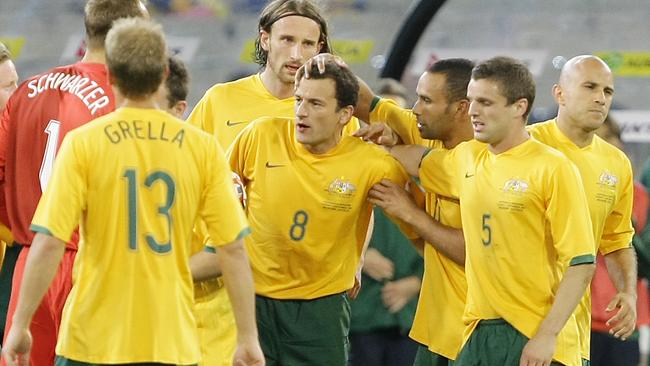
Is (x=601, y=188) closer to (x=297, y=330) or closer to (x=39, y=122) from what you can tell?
(x=297, y=330)

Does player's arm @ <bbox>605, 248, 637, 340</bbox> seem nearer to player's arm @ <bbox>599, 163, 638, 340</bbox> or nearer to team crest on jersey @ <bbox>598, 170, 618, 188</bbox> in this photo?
player's arm @ <bbox>599, 163, 638, 340</bbox>

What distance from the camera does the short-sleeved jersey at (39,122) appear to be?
5.32 metres

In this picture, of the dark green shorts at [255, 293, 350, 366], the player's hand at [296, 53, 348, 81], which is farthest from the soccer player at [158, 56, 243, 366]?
the player's hand at [296, 53, 348, 81]

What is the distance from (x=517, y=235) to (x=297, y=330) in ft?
3.27

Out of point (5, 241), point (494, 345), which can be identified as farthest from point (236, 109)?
point (494, 345)

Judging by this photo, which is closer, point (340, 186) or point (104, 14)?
point (104, 14)

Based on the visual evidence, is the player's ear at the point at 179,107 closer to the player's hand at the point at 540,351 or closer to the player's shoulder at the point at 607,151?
the player's hand at the point at 540,351

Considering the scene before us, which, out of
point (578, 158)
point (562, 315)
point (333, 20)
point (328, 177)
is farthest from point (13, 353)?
point (333, 20)

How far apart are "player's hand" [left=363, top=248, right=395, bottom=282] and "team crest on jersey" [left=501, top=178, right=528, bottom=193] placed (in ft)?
7.86

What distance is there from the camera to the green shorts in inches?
204

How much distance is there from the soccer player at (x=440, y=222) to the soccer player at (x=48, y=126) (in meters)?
1.12

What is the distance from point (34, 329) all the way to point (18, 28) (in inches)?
327

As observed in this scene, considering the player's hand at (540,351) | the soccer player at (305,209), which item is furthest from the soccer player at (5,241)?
the player's hand at (540,351)

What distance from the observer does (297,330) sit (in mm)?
5465
